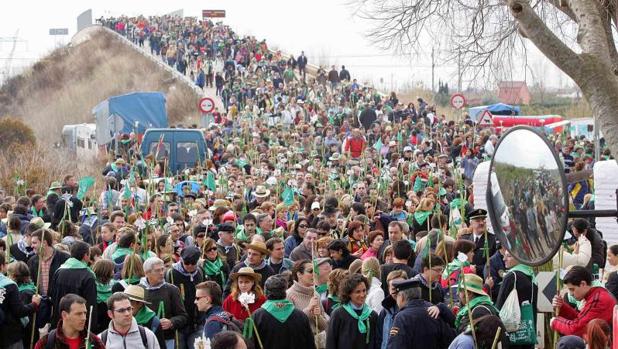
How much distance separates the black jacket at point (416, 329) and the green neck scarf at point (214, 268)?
3.48m

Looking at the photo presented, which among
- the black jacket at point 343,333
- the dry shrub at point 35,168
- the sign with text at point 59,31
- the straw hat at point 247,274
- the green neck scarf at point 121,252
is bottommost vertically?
the dry shrub at point 35,168

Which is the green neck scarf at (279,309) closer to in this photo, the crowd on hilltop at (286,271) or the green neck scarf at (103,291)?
the crowd on hilltop at (286,271)

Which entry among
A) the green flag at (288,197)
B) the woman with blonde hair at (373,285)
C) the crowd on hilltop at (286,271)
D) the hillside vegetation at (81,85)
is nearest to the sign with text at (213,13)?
the hillside vegetation at (81,85)

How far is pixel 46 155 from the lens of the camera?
3312 centimetres

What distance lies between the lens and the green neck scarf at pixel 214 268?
11.5m

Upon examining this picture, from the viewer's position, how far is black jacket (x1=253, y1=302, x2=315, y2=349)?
28.4 feet

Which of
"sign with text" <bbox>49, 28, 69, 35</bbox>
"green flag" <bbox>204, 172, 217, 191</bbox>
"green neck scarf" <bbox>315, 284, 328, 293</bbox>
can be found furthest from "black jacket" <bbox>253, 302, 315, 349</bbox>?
"sign with text" <bbox>49, 28, 69, 35</bbox>

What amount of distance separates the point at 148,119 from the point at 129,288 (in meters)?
30.3

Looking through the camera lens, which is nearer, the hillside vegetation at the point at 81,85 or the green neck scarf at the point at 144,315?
the green neck scarf at the point at 144,315

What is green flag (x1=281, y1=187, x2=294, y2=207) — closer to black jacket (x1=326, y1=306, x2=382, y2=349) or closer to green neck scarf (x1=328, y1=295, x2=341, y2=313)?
green neck scarf (x1=328, y1=295, x2=341, y2=313)

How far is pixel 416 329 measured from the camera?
8.27 m

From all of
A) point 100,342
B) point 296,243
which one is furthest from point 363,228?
point 100,342

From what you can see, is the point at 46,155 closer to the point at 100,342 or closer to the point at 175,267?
the point at 175,267

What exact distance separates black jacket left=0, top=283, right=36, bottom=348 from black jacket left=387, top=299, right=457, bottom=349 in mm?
3254
